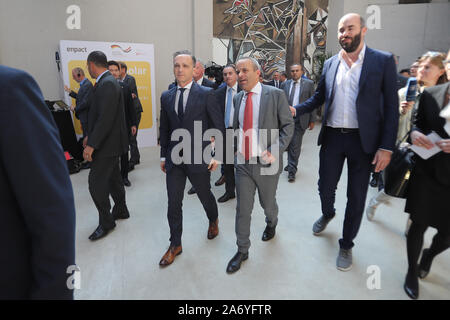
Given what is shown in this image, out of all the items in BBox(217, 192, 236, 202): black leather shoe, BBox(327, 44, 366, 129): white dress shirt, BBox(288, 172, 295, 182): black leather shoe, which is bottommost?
BBox(217, 192, 236, 202): black leather shoe

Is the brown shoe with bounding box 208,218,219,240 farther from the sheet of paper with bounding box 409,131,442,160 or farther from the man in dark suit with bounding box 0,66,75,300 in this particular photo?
the man in dark suit with bounding box 0,66,75,300

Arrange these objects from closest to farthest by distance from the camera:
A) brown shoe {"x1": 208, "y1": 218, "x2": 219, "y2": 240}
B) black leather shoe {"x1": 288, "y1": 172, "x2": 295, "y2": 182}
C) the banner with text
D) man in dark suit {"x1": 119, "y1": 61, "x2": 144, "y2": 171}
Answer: brown shoe {"x1": 208, "y1": 218, "x2": 219, "y2": 240}
black leather shoe {"x1": 288, "y1": 172, "x2": 295, "y2": 182}
man in dark suit {"x1": 119, "y1": 61, "x2": 144, "y2": 171}
the banner with text

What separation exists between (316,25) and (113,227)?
33.7ft

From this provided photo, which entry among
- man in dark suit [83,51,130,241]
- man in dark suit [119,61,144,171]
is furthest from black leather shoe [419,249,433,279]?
man in dark suit [119,61,144,171]

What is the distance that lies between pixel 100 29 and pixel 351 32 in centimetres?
596

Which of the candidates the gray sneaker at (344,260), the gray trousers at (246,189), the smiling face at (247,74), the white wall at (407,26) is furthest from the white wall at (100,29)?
the gray sneaker at (344,260)

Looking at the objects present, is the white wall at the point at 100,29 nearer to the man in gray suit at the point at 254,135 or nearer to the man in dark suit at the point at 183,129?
the man in dark suit at the point at 183,129

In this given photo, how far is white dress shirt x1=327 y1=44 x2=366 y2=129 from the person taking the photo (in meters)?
2.29

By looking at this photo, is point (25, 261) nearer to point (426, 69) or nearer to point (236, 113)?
point (236, 113)

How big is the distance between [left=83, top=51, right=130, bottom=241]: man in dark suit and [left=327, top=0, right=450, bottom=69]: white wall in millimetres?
9625

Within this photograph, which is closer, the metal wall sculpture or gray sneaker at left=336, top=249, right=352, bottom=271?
gray sneaker at left=336, top=249, right=352, bottom=271

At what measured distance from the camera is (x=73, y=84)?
5.61 m

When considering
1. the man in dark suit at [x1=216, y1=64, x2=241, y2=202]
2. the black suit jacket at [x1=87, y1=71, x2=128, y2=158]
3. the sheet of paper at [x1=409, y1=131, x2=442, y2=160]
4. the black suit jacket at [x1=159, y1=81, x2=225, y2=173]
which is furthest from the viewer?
the man in dark suit at [x1=216, y1=64, x2=241, y2=202]
